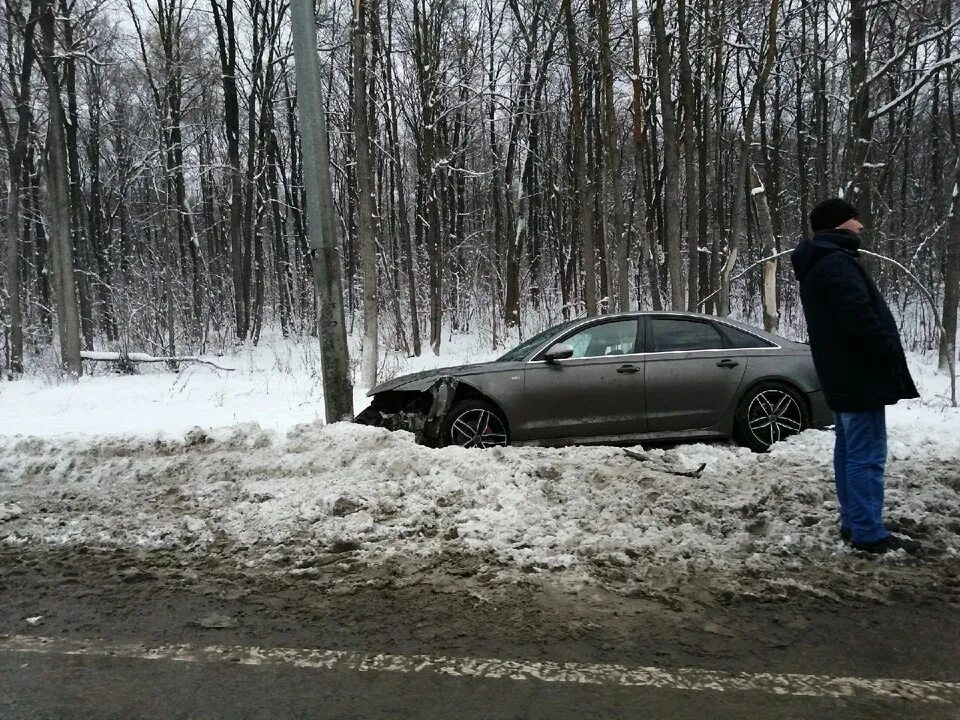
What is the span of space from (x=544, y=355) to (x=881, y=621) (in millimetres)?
4460

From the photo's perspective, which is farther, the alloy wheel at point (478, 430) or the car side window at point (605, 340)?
the car side window at point (605, 340)

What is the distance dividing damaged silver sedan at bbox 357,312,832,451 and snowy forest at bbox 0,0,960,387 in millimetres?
5602

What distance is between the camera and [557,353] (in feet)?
24.3

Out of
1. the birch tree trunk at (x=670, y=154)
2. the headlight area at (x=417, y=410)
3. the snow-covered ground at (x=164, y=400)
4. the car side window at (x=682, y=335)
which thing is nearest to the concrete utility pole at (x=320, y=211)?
the headlight area at (x=417, y=410)

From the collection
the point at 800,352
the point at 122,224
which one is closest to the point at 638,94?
the point at 800,352

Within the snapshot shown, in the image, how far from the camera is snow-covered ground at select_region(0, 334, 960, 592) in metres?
4.36

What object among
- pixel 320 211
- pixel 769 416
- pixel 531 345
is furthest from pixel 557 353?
pixel 320 211

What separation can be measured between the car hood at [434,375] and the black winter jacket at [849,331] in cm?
353

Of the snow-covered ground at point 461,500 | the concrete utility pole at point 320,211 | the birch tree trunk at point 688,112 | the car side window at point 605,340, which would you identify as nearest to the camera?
the snow-covered ground at point 461,500

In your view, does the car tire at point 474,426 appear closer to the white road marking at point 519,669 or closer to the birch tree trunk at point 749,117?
the white road marking at point 519,669

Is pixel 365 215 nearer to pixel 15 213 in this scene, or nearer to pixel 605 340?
pixel 605 340

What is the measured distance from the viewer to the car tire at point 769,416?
24.4ft

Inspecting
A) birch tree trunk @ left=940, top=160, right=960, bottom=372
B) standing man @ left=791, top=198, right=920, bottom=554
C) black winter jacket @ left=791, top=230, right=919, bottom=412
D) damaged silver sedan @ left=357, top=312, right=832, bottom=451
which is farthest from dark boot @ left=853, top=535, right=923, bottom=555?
birch tree trunk @ left=940, top=160, right=960, bottom=372

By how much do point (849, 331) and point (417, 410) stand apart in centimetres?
449
